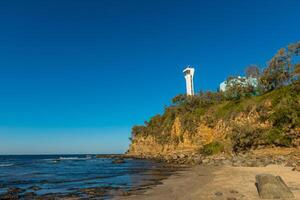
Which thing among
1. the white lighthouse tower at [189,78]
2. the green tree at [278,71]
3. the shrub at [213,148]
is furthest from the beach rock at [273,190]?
the white lighthouse tower at [189,78]

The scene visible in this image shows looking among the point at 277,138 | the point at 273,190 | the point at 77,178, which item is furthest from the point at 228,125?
the point at 273,190

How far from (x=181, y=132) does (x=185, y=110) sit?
26.0ft

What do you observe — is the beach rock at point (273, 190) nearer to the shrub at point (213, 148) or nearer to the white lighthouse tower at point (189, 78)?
the shrub at point (213, 148)

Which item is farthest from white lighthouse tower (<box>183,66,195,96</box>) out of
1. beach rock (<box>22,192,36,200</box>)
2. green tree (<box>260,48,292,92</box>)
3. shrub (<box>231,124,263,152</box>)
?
beach rock (<box>22,192,36,200</box>)

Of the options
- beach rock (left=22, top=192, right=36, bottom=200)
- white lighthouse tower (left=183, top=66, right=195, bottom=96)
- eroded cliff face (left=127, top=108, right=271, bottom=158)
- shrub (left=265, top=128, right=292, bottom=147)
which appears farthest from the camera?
white lighthouse tower (left=183, top=66, right=195, bottom=96)

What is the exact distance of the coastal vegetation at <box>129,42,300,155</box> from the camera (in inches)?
1652

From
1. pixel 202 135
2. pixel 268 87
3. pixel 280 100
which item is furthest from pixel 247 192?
pixel 268 87

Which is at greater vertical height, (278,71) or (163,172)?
(278,71)

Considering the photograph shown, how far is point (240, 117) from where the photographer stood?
5409 centimetres

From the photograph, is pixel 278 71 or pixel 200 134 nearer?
pixel 278 71

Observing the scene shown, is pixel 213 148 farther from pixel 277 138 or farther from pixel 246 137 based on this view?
pixel 277 138

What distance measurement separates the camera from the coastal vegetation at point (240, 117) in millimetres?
41969

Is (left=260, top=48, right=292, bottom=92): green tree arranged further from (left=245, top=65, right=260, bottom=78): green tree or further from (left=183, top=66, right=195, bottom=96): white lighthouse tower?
(left=183, top=66, right=195, bottom=96): white lighthouse tower

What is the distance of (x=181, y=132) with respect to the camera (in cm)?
7119
